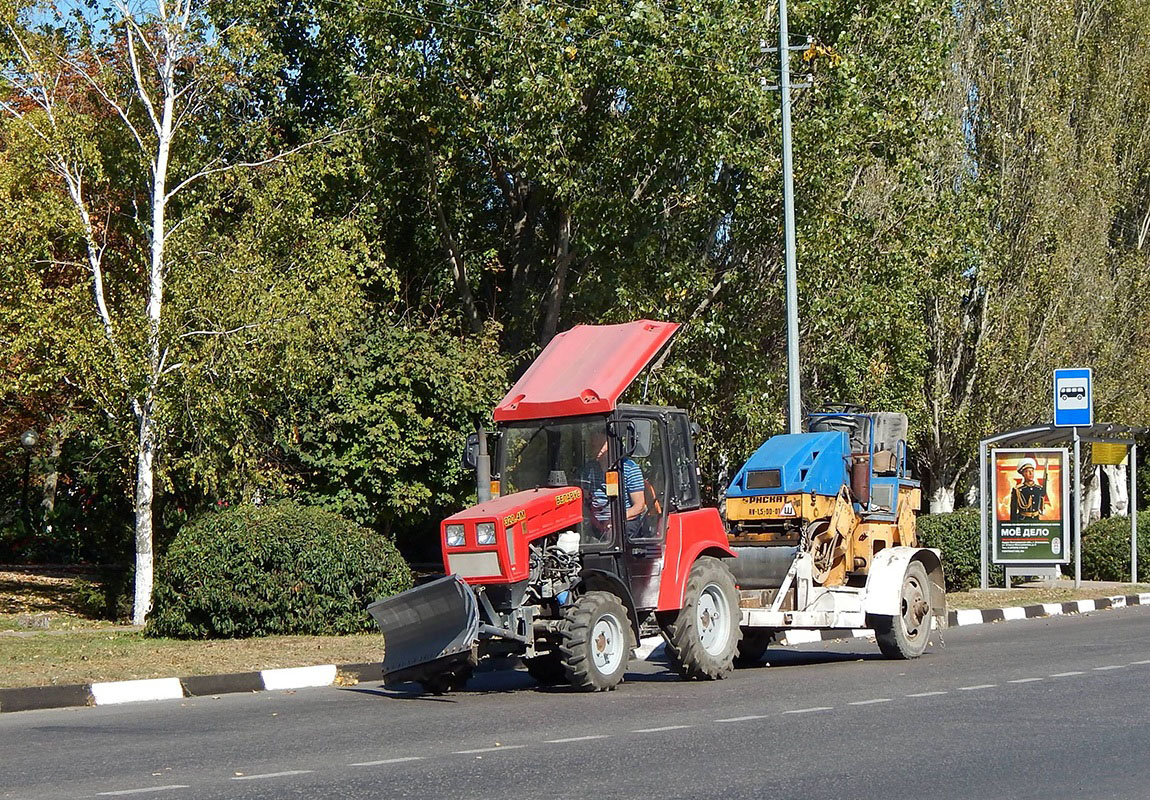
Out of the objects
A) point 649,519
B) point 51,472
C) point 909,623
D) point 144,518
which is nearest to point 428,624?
point 649,519

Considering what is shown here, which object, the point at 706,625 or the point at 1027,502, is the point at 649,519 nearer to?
the point at 706,625

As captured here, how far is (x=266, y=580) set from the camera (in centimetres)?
1684

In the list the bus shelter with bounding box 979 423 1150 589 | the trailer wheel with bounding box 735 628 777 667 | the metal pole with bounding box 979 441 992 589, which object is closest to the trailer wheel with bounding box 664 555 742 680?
the trailer wheel with bounding box 735 628 777 667

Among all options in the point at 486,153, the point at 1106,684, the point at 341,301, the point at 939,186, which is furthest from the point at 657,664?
the point at 939,186

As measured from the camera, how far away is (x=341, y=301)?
20.4m

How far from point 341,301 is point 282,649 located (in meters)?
6.43

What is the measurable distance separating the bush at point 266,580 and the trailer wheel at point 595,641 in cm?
556

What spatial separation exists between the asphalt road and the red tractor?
A: 44 centimetres

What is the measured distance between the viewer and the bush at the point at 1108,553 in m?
30.3

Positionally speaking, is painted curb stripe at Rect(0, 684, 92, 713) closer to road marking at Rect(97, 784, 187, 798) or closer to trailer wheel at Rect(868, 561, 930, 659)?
road marking at Rect(97, 784, 187, 798)

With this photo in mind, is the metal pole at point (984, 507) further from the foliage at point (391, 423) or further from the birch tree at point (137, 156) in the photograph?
the birch tree at point (137, 156)

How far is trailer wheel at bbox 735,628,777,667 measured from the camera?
50.6ft

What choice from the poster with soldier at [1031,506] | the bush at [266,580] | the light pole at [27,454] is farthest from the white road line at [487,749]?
the light pole at [27,454]

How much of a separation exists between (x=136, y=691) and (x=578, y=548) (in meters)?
4.07
